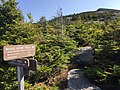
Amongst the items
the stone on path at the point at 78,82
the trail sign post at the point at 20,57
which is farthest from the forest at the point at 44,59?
the trail sign post at the point at 20,57

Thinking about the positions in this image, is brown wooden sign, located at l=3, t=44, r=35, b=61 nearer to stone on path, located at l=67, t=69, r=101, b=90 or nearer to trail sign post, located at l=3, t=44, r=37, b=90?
trail sign post, located at l=3, t=44, r=37, b=90

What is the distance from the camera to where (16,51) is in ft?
19.5

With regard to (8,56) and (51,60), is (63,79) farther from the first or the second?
(8,56)

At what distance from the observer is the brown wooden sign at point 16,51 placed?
569 centimetres

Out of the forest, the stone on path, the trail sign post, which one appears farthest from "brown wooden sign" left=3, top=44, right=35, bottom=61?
the stone on path

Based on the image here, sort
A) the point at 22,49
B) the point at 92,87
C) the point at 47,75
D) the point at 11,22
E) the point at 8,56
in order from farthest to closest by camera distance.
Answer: the point at 47,75
the point at 11,22
the point at 92,87
the point at 22,49
the point at 8,56

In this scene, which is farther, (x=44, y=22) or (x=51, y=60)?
(x=44, y=22)

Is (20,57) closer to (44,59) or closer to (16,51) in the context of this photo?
(16,51)

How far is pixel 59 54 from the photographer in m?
12.2

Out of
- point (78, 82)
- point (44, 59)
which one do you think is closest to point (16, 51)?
point (78, 82)

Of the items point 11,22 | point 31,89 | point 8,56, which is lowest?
point 31,89

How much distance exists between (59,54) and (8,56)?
6635mm

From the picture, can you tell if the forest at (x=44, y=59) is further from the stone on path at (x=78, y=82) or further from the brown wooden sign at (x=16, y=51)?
the brown wooden sign at (x=16, y=51)

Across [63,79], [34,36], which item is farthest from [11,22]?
[63,79]
